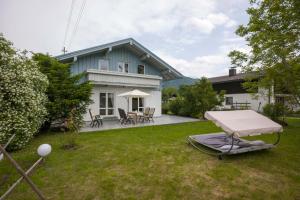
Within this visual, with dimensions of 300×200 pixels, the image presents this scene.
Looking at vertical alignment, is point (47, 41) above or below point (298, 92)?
above

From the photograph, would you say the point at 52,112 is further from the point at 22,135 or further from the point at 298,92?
the point at 298,92

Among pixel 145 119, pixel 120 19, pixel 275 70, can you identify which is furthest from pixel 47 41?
pixel 275 70

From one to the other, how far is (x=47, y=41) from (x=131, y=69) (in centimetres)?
798

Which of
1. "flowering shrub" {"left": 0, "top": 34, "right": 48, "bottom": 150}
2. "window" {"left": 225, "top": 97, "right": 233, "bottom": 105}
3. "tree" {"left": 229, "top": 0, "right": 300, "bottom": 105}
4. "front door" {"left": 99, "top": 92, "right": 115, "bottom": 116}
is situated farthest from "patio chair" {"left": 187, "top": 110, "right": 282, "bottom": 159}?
"window" {"left": 225, "top": 97, "right": 233, "bottom": 105}

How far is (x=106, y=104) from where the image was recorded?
14070 mm

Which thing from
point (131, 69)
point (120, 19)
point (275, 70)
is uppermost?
point (120, 19)

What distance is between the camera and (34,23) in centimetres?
1125

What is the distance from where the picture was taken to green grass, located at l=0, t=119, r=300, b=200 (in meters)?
3.29

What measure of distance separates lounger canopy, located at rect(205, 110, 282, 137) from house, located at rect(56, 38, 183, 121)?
9564 millimetres

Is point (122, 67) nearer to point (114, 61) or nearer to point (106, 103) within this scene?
point (114, 61)

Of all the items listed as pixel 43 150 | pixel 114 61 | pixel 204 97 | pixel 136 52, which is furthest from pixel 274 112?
pixel 43 150

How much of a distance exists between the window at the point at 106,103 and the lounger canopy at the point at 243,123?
10.2 m

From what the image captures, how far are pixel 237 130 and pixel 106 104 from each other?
1134 cm

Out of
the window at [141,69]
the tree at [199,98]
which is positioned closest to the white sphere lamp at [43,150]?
the tree at [199,98]
